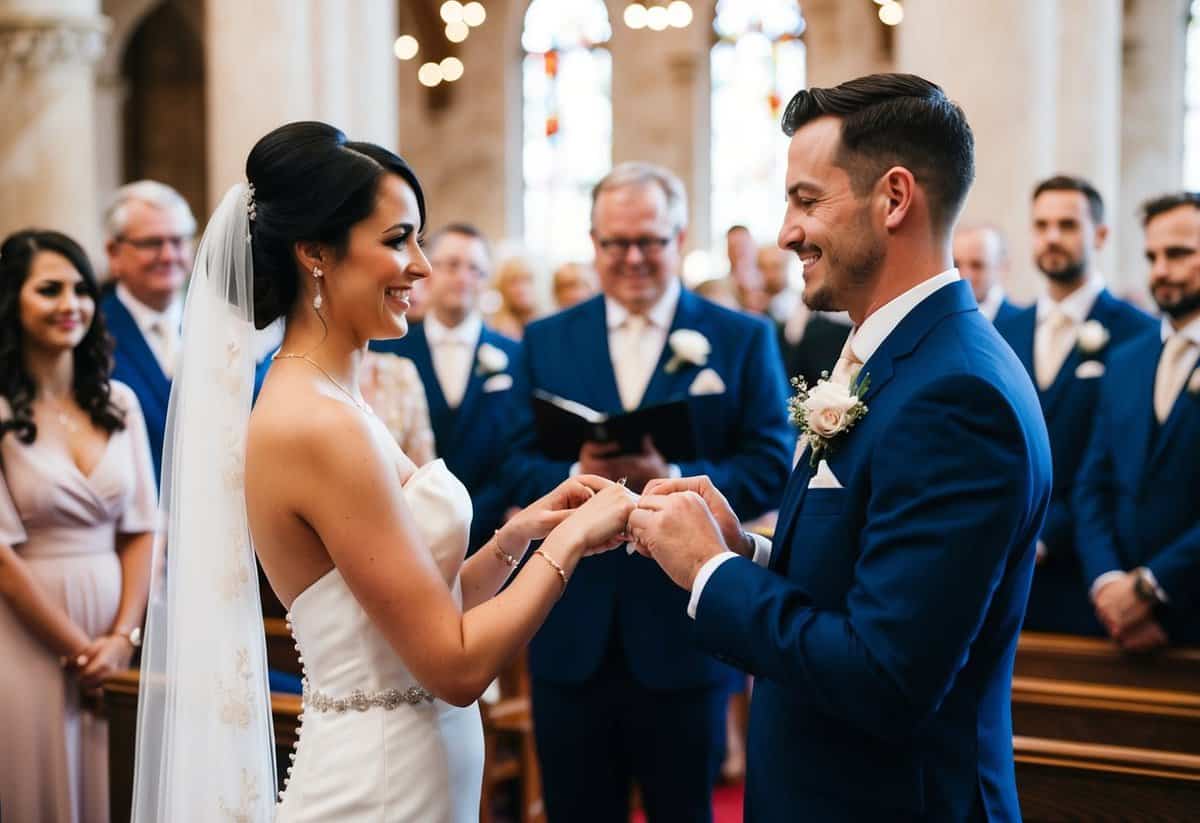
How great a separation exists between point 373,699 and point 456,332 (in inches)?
147

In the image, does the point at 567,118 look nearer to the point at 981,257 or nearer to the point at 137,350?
the point at 981,257

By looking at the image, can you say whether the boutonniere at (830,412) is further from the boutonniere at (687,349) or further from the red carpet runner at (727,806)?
the red carpet runner at (727,806)

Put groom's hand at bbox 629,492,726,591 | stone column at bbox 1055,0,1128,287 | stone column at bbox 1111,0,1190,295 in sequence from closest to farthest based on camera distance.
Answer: groom's hand at bbox 629,492,726,591 < stone column at bbox 1055,0,1128,287 < stone column at bbox 1111,0,1190,295

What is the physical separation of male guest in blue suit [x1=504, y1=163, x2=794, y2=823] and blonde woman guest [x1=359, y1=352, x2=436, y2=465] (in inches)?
43.9

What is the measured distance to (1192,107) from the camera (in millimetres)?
15438

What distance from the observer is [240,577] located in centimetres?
261

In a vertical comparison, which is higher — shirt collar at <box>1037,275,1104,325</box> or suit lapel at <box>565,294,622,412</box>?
shirt collar at <box>1037,275,1104,325</box>

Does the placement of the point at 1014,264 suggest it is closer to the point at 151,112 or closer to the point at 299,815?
the point at 299,815

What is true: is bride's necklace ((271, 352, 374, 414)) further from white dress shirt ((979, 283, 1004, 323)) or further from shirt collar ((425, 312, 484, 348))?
white dress shirt ((979, 283, 1004, 323))

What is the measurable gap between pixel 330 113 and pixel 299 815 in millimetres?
6450

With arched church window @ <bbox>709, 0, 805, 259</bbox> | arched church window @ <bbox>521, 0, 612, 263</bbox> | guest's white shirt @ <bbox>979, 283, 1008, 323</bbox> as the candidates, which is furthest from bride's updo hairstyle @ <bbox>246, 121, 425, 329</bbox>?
arched church window @ <bbox>521, 0, 612, 263</bbox>

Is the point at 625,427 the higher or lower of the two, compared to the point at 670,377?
lower

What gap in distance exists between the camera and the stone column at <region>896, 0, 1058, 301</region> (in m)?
6.50

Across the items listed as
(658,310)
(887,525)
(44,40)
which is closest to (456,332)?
(658,310)
